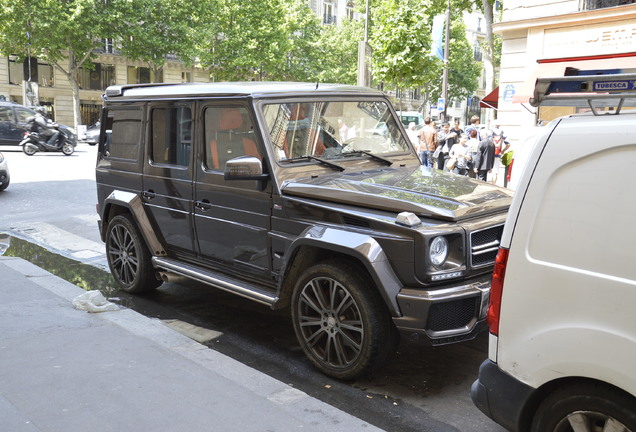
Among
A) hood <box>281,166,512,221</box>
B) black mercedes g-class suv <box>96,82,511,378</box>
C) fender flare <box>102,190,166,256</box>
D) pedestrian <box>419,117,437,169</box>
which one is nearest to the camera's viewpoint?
black mercedes g-class suv <box>96,82,511,378</box>

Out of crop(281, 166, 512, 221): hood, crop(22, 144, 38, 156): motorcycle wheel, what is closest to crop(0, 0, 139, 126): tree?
crop(22, 144, 38, 156): motorcycle wheel

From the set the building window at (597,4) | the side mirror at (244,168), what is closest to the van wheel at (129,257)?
the side mirror at (244,168)

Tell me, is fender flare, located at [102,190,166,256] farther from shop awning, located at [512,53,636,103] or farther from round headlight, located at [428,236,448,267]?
shop awning, located at [512,53,636,103]

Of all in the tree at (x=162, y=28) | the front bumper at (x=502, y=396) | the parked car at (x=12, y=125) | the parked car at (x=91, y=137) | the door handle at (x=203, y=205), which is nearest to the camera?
the front bumper at (x=502, y=396)

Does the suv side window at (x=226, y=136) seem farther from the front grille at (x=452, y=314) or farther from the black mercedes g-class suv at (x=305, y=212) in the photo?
the front grille at (x=452, y=314)

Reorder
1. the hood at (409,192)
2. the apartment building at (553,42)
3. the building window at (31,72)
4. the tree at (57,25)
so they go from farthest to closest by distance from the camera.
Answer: the building window at (31,72), the tree at (57,25), the apartment building at (553,42), the hood at (409,192)

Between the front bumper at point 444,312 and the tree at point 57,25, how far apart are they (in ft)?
126

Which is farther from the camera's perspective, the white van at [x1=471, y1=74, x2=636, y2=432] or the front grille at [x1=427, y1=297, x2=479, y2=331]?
the front grille at [x1=427, y1=297, x2=479, y2=331]

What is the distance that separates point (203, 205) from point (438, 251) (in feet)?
7.38

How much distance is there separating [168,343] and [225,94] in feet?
6.50

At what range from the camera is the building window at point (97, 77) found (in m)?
48.2

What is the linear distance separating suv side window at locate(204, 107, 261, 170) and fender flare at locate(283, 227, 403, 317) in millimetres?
1087

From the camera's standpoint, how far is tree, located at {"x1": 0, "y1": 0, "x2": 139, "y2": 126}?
37281mm

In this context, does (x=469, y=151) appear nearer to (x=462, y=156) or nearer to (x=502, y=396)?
(x=462, y=156)
